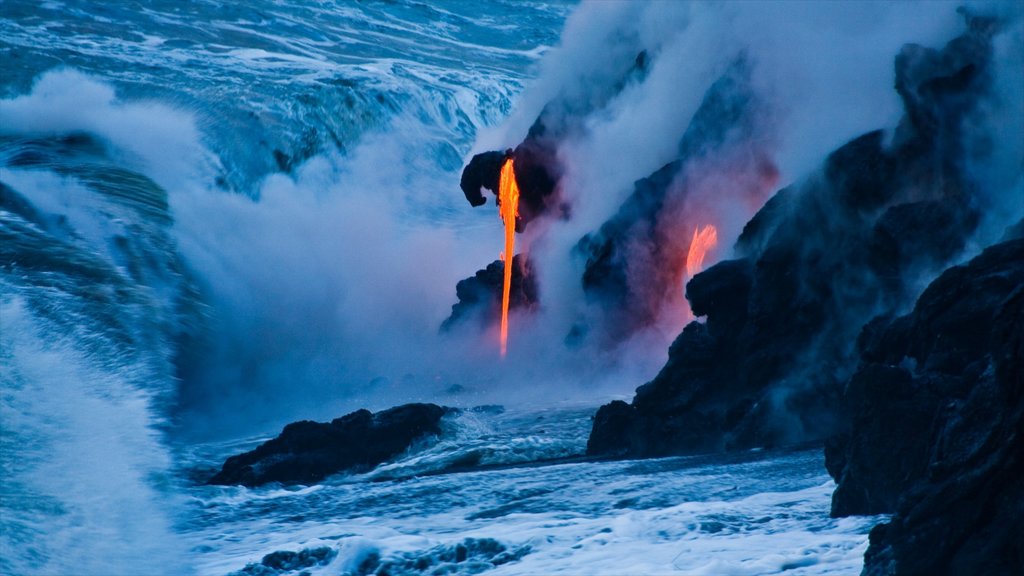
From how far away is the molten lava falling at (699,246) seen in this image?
14.6 meters

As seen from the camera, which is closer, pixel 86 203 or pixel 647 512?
pixel 647 512

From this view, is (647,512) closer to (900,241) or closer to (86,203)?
(900,241)

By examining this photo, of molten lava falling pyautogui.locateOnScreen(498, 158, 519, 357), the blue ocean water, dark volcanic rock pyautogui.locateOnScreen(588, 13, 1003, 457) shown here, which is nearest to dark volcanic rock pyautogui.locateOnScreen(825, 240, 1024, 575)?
the blue ocean water

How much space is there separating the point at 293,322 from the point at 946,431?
1388 cm

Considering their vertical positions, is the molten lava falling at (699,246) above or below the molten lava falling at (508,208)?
below

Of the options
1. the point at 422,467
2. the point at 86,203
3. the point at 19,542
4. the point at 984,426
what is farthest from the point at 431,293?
the point at 984,426

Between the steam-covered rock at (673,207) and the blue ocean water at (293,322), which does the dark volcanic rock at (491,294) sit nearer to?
the blue ocean water at (293,322)

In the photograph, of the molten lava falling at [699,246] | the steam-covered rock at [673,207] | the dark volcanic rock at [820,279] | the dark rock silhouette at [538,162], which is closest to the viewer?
the dark volcanic rock at [820,279]

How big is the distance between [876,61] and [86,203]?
37.3ft

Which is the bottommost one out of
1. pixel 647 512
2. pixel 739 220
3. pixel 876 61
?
pixel 647 512

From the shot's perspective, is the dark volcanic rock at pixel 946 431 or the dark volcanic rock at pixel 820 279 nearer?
the dark volcanic rock at pixel 946 431

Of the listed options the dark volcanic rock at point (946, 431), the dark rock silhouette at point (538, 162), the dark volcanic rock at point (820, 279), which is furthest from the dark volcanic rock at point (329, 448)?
the dark rock silhouette at point (538, 162)

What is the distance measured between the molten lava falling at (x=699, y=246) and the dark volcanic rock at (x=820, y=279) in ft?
7.97

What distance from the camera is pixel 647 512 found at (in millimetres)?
8984
